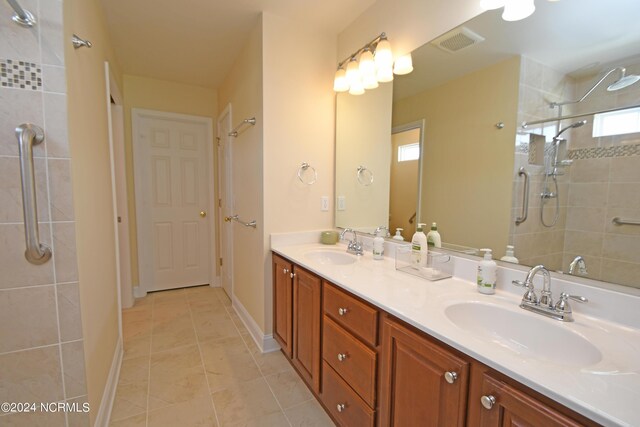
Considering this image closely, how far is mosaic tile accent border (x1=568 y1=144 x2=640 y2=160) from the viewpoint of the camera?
88 cm

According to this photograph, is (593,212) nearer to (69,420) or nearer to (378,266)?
(378,266)

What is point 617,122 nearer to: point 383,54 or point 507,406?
point 507,406

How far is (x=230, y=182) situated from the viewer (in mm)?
3039

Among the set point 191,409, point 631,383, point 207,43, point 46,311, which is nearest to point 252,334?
point 191,409

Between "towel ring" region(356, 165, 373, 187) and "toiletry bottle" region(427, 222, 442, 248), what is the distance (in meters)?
0.67

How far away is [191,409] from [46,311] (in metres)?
0.93

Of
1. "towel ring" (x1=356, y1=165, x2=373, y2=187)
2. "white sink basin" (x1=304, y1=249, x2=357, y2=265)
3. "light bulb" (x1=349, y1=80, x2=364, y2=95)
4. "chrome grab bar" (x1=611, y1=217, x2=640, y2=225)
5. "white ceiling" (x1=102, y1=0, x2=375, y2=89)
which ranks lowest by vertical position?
"white sink basin" (x1=304, y1=249, x2=357, y2=265)

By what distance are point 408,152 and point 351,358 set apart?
1.18 metres

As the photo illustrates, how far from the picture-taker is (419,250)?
4.70 ft

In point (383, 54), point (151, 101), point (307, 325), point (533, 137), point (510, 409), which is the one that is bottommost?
point (307, 325)

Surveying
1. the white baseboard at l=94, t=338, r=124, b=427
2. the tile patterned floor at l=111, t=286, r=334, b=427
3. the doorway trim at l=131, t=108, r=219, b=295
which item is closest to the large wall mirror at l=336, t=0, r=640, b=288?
the tile patterned floor at l=111, t=286, r=334, b=427

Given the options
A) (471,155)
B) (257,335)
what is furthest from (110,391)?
(471,155)

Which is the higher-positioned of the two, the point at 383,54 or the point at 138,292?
the point at 383,54

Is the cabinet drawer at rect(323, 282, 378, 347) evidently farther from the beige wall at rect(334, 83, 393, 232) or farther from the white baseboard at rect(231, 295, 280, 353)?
the white baseboard at rect(231, 295, 280, 353)
